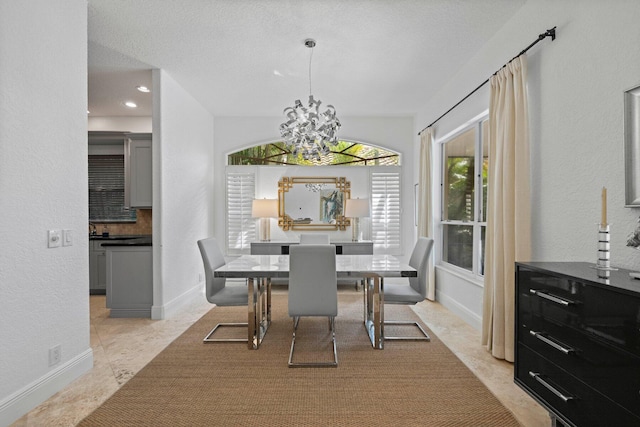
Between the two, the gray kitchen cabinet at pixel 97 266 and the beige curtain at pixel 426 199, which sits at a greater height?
the beige curtain at pixel 426 199

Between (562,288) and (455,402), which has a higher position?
(562,288)

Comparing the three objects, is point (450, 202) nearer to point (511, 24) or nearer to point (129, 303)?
point (511, 24)

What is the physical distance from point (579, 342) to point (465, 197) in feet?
9.39

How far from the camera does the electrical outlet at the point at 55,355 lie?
7.41 feet

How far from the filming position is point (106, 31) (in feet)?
10.3

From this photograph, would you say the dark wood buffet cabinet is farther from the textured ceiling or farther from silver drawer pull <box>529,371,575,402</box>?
the textured ceiling

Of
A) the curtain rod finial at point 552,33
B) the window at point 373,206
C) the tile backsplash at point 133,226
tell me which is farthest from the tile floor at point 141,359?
the curtain rod finial at point 552,33

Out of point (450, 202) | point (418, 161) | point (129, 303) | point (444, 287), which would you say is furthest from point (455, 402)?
point (418, 161)

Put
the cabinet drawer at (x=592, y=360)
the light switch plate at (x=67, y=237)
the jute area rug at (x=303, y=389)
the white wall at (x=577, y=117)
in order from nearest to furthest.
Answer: the cabinet drawer at (x=592, y=360), the white wall at (x=577, y=117), the jute area rug at (x=303, y=389), the light switch plate at (x=67, y=237)

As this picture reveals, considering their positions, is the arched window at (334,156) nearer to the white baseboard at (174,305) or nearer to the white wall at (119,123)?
the white wall at (119,123)

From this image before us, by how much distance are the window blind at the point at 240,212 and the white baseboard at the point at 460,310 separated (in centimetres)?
320

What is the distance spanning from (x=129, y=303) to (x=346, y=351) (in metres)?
2.71

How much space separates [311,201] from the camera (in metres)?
5.97

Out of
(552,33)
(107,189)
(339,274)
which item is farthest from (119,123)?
(552,33)
